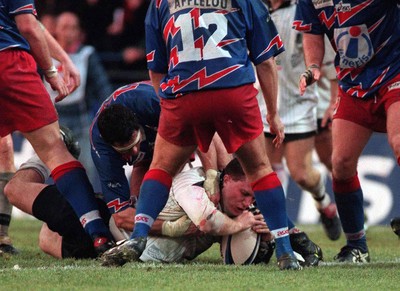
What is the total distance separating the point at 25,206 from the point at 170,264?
1.29 m

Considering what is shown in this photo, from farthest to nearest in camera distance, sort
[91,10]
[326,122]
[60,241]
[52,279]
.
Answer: [91,10]
[326,122]
[60,241]
[52,279]

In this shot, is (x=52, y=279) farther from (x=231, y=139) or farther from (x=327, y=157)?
(x=327, y=157)

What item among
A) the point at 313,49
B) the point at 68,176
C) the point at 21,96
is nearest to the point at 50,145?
the point at 68,176

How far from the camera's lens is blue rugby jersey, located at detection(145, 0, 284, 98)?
6.99 metres

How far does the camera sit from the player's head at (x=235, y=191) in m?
7.66

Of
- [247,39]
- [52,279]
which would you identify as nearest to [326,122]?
[247,39]

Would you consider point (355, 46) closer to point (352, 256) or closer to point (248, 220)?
point (248, 220)

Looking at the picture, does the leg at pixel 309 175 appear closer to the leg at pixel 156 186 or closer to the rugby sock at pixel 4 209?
the rugby sock at pixel 4 209

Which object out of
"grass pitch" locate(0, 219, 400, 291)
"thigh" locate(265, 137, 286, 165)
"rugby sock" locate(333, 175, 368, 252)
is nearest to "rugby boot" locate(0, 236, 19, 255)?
"grass pitch" locate(0, 219, 400, 291)

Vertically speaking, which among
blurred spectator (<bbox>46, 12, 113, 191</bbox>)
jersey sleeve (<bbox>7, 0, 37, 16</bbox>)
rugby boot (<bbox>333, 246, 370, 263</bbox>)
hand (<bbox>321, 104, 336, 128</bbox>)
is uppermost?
jersey sleeve (<bbox>7, 0, 37, 16</bbox>)

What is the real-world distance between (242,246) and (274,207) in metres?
0.62

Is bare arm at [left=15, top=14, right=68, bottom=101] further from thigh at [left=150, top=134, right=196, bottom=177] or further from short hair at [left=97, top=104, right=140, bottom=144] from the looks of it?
thigh at [left=150, top=134, right=196, bottom=177]

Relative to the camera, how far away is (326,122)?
11.1 meters

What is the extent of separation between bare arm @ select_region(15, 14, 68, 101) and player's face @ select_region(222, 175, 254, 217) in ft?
4.39
